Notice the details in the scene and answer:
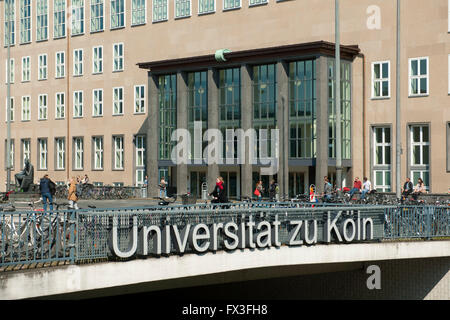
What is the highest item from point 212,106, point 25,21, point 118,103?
point 25,21

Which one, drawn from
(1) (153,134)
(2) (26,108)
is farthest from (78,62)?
(1) (153,134)

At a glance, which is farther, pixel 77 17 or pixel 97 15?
pixel 77 17

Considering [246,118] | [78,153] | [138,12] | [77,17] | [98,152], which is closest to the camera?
[246,118]

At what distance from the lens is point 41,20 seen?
7744cm

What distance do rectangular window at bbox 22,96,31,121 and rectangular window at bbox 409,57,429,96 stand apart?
40948 mm

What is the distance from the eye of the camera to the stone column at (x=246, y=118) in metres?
55.4

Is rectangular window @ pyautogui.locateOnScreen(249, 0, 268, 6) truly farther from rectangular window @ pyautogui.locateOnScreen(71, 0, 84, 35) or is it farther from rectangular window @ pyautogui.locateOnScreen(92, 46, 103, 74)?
rectangular window @ pyautogui.locateOnScreen(71, 0, 84, 35)

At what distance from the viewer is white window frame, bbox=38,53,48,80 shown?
76562 mm

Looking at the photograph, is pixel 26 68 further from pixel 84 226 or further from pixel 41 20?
pixel 84 226

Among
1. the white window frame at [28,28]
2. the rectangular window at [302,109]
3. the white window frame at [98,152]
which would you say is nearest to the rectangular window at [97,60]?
the white window frame at [98,152]

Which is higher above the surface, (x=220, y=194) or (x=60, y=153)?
(x=60, y=153)

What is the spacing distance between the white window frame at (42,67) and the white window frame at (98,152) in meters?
9.35

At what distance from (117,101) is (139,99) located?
2943 millimetres
